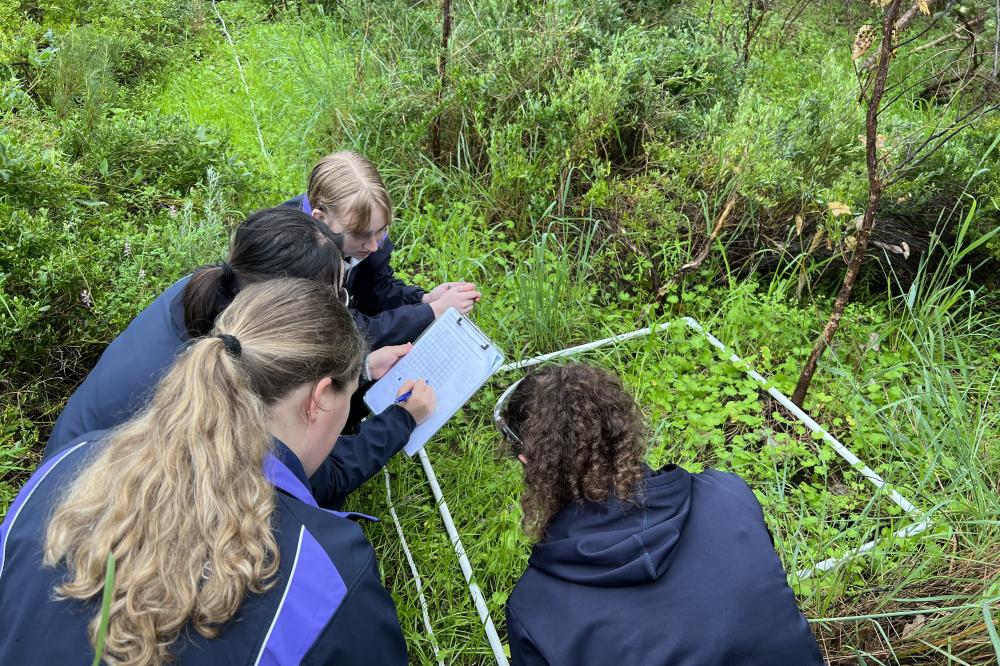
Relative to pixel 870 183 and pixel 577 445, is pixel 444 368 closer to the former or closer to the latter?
pixel 577 445

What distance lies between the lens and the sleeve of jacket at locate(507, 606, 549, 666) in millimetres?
1461

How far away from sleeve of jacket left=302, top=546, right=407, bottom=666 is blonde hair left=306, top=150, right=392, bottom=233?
1.50m

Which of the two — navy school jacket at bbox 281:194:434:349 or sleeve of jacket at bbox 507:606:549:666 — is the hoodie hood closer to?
sleeve of jacket at bbox 507:606:549:666

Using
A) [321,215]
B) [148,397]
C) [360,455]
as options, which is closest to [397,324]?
[321,215]

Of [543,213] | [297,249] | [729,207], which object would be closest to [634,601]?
[297,249]

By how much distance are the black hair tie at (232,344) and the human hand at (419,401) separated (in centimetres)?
87

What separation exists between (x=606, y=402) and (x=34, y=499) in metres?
1.16

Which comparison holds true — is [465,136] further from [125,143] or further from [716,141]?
[125,143]

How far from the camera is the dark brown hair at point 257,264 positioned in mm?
1858

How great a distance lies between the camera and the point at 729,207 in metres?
3.16

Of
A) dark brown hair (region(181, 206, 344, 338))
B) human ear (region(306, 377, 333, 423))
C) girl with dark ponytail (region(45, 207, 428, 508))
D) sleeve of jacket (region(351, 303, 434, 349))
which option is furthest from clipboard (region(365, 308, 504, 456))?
human ear (region(306, 377, 333, 423))

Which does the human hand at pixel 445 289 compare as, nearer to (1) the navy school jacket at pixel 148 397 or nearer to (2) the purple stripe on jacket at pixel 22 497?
(1) the navy school jacket at pixel 148 397

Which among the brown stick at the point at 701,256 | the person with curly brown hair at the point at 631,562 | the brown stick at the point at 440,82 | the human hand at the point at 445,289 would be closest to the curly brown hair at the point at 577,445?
the person with curly brown hair at the point at 631,562

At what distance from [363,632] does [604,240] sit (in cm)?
250
